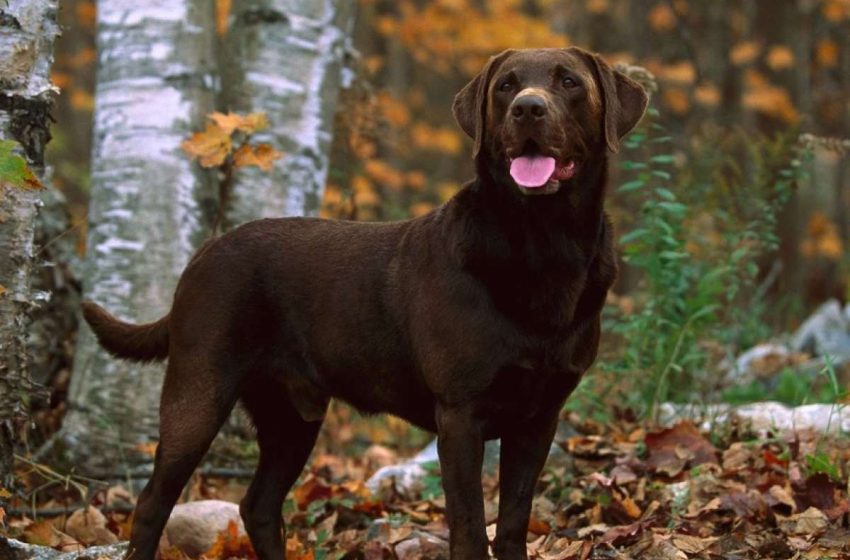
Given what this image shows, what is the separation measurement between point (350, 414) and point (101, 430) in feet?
7.63

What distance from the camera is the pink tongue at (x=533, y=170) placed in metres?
3.73

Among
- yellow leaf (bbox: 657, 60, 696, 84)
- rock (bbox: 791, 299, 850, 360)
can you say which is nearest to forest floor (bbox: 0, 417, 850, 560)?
rock (bbox: 791, 299, 850, 360)

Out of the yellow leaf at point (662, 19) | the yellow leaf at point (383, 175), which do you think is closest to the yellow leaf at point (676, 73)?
the yellow leaf at point (662, 19)

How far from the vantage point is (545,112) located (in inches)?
145

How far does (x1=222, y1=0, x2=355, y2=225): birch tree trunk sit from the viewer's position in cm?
602

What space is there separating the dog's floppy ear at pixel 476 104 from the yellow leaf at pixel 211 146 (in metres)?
1.45

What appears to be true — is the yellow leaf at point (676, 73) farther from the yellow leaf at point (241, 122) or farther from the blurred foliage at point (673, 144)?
the yellow leaf at point (241, 122)

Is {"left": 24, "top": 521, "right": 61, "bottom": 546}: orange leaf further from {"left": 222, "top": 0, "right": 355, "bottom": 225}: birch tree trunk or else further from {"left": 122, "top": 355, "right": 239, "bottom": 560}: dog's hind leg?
{"left": 222, "top": 0, "right": 355, "bottom": 225}: birch tree trunk

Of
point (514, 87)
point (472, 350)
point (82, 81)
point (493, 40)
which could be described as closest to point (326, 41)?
point (514, 87)

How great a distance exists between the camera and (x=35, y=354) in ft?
20.0

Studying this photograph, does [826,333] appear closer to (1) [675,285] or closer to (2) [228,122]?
(1) [675,285]

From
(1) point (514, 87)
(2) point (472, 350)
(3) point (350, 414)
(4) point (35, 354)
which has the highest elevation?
(1) point (514, 87)

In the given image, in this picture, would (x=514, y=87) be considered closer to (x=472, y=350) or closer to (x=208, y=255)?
(x=472, y=350)

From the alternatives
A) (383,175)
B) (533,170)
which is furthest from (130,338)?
(383,175)
